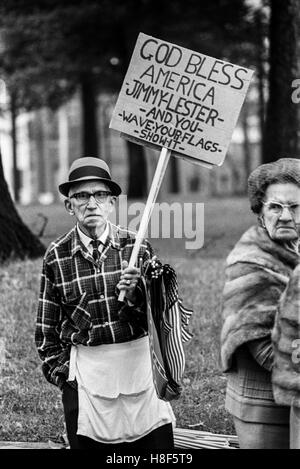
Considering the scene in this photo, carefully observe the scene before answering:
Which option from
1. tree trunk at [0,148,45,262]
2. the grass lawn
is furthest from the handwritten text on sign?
tree trunk at [0,148,45,262]

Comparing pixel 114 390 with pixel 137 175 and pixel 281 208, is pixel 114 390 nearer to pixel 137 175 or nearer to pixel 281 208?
pixel 281 208

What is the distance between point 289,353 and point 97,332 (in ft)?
3.80

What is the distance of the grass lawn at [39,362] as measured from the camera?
6711 mm

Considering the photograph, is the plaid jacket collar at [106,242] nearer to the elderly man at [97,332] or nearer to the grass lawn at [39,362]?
the elderly man at [97,332]

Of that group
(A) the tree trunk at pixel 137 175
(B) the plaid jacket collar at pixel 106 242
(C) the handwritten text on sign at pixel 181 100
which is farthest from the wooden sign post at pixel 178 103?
(A) the tree trunk at pixel 137 175

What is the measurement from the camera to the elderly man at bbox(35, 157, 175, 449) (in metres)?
4.50

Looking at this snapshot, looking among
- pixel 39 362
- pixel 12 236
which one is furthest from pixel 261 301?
pixel 12 236

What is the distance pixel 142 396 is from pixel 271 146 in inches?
405

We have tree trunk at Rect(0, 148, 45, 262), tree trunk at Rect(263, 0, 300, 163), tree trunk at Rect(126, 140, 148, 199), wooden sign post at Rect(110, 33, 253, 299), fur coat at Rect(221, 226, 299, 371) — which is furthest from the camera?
tree trunk at Rect(126, 140, 148, 199)

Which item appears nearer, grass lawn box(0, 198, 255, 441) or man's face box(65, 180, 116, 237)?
man's face box(65, 180, 116, 237)

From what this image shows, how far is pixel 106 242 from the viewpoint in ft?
15.2

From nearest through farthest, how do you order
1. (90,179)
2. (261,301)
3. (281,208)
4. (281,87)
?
(261,301)
(281,208)
(90,179)
(281,87)

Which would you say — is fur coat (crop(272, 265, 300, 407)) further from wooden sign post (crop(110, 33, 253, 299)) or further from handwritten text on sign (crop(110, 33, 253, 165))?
handwritten text on sign (crop(110, 33, 253, 165))

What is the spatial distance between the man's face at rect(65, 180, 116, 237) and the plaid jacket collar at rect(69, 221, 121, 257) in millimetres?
51
